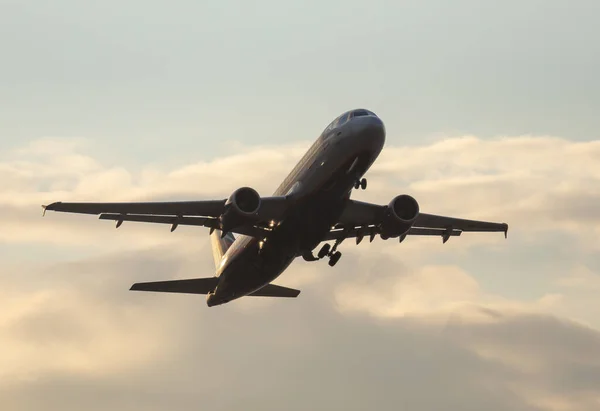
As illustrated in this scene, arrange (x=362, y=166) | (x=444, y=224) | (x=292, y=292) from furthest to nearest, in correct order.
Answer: (x=292, y=292) < (x=444, y=224) < (x=362, y=166)

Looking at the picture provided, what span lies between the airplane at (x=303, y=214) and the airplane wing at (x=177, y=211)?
0.15ft

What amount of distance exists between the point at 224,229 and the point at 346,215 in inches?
255

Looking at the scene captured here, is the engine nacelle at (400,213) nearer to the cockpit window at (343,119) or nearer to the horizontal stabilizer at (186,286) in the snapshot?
the cockpit window at (343,119)

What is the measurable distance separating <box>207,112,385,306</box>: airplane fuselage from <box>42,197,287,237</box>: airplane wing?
0.70m

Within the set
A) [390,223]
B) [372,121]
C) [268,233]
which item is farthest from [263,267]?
[372,121]

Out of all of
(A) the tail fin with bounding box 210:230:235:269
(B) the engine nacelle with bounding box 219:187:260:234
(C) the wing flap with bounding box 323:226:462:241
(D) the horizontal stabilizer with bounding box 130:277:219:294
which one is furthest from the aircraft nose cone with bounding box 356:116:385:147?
(A) the tail fin with bounding box 210:230:235:269

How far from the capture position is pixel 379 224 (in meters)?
54.2

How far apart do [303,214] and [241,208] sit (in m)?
2.81

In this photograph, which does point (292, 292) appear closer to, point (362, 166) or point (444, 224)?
point (444, 224)

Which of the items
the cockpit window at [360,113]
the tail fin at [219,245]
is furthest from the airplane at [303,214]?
the tail fin at [219,245]

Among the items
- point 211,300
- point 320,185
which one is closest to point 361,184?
point 320,185

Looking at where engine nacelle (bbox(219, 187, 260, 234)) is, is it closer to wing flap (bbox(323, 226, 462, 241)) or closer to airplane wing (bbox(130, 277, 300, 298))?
wing flap (bbox(323, 226, 462, 241))

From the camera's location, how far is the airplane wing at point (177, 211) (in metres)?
50.0

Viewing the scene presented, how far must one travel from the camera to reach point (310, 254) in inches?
2080
